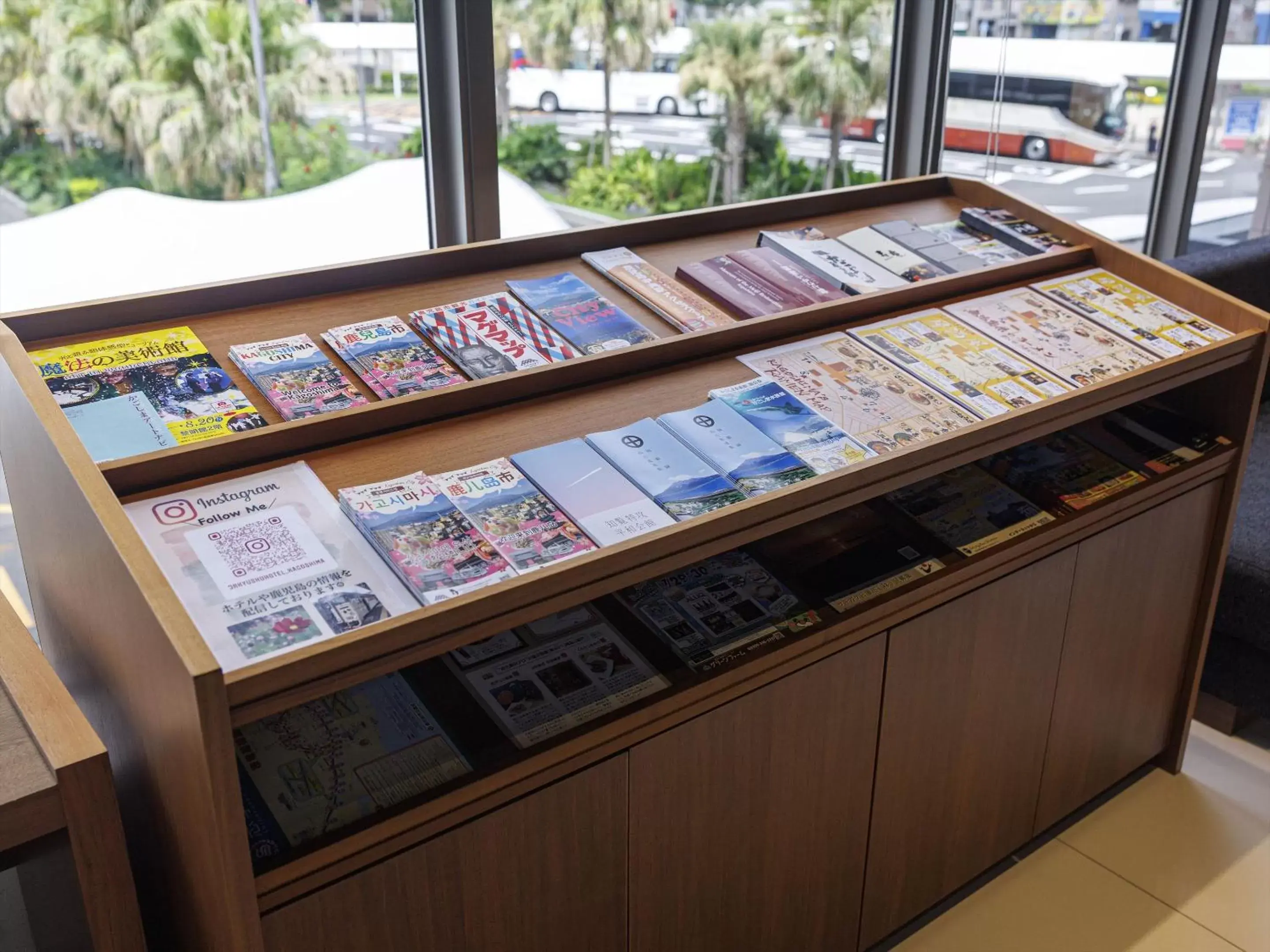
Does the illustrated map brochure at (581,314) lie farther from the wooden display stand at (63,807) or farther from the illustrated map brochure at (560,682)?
the wooden display stand at (63,807)

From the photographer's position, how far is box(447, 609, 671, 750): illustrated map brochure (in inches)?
62.6

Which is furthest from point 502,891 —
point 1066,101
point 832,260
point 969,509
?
point 1066,101

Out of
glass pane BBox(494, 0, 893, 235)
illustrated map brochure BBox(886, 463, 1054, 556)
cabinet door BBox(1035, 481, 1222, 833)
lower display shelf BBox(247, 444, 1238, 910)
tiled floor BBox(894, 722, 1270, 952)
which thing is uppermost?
glass pane BBox(494, 0, 893, 235)

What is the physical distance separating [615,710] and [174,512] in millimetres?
645

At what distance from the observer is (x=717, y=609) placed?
187 centimetres

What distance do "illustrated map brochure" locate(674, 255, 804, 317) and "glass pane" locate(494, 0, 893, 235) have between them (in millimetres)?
585

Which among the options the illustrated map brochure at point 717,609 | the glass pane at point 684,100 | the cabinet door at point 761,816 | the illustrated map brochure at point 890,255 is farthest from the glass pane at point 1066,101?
the cabinet door at point 761,816

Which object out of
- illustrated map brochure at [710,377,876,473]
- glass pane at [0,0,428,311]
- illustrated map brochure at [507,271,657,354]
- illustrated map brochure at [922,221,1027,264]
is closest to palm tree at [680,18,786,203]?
illustrated map brochure at [922,221,1027,264]

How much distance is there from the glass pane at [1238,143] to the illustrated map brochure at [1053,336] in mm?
2360

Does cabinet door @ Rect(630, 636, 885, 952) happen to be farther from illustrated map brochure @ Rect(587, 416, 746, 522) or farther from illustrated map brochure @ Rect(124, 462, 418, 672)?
illustrated map brochure @ Rect(124, 462, 418, 672)

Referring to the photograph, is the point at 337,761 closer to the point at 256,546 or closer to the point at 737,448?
the point at 256,546

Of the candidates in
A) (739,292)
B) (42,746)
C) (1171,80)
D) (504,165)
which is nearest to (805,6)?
(504,165)

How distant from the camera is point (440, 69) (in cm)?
232

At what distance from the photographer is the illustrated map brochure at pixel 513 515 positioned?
57.4 inches
